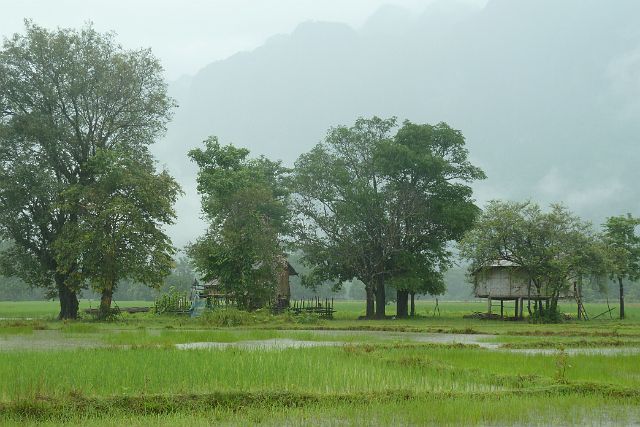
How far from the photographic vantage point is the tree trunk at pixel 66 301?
128 ft

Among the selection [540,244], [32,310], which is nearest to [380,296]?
[540,244]

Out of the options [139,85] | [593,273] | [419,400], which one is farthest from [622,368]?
[139,85]

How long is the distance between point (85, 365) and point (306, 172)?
36.2 meters

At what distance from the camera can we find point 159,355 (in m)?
15.0

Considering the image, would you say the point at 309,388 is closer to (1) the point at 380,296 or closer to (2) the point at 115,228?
(2) the point at 115,228

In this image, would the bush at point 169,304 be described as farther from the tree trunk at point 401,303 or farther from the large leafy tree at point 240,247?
the tree trunk at point 401,303

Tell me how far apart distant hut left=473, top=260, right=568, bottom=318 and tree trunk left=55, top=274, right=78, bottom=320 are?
88.2ft

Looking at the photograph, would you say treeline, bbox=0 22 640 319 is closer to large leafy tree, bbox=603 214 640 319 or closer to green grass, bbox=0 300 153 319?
large leafy tree, bbox=603 214 640 319

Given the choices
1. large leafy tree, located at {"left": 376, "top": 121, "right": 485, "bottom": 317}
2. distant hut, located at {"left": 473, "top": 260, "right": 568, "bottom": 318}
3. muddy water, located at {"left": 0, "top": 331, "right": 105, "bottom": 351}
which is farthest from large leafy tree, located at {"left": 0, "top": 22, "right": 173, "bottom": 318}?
distant hut, located at {"left": 473, "top": 260, "right": 568, "bottom": 318}

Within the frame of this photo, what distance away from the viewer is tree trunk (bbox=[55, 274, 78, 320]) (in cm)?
3912

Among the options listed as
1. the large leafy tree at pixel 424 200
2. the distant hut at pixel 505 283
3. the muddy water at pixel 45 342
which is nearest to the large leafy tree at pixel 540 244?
the distant hut at pixel 505 283

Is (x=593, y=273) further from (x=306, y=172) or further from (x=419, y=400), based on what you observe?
(x=419, y=400)

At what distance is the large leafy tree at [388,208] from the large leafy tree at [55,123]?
1408cm

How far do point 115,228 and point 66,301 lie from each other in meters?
6.36
